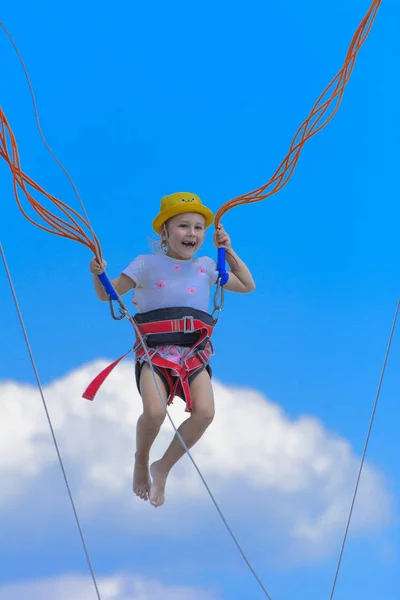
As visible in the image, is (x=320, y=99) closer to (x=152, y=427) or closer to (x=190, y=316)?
(x=190, y=316)

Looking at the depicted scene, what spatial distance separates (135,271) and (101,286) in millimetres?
218

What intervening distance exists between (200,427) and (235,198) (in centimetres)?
124

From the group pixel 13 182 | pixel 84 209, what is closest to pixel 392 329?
pixel 84 209

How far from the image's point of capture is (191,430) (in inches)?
197

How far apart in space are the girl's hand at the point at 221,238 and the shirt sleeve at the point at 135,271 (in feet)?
1.41

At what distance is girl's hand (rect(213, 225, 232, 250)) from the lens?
5148mm

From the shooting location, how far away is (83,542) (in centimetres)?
466

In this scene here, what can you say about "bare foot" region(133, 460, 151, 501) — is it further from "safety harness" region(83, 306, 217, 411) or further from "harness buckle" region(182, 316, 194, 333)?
"harness buckle" region(182, 316, 194, 333)

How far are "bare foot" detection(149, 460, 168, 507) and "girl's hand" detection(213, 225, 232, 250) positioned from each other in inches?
49.1

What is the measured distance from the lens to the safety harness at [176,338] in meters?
5.04

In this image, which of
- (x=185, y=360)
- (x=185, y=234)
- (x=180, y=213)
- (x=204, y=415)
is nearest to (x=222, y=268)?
(x=185, y=234)

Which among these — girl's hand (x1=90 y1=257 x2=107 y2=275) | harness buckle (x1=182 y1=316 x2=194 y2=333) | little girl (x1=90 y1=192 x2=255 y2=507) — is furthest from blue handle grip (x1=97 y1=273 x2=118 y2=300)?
harness buckle (x1=182 y1=316 x2=194 y2=333)

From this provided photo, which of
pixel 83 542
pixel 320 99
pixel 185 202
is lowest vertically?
pixel 83 542

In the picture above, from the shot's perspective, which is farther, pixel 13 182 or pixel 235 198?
pixel 235 198
